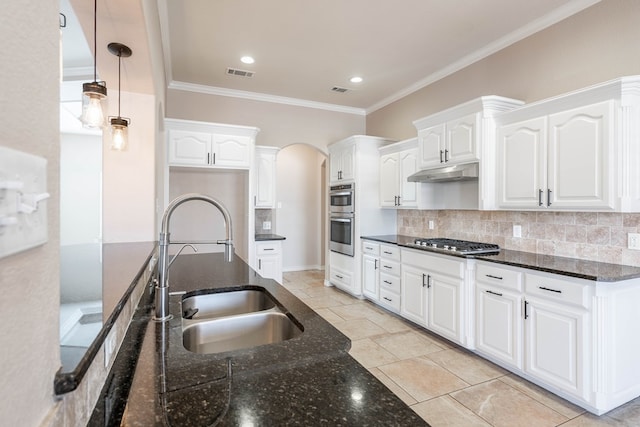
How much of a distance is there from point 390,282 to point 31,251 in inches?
154

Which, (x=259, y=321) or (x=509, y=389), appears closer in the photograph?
(x=259, y=321)

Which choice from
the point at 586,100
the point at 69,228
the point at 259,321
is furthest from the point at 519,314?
the point at 69,228

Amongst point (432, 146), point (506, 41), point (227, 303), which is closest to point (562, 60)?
point (506, 41)

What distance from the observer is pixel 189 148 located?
162 inches

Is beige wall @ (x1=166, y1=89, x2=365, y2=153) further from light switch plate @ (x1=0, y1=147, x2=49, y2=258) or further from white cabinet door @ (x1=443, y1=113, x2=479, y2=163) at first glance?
light switch plate @ (x1=0, y1=147, x2=49, y2=258)

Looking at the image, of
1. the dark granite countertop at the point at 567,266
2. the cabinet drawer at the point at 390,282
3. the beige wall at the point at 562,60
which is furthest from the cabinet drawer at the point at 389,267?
the beige wall at the point at 562,60

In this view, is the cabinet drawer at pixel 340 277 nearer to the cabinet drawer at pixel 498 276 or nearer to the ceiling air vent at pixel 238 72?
the cabinet drawer at pixel 498 276

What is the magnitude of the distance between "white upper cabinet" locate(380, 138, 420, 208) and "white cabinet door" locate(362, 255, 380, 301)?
2.61 ft

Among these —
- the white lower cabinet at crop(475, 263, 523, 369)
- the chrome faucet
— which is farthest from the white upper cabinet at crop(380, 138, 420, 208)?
the chrome faucet

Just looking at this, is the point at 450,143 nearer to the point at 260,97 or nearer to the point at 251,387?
the point at 260,97

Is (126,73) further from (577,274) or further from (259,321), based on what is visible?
(577,274)

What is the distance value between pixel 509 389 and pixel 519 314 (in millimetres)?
552

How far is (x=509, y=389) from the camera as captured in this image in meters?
2.40

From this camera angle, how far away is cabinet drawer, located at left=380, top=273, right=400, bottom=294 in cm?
390
